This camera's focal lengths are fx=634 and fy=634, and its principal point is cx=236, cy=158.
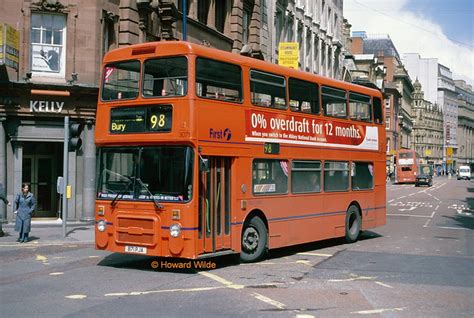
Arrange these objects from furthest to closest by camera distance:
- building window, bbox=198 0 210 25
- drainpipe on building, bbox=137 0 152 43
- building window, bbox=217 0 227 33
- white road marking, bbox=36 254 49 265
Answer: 1. building window, bbox=217 0 227 33
2. building window, bbox=198 0 210 25
3. drainpipe on building, bbox=137 0 152 43
4. white road marking, bbox=36 254 49 265

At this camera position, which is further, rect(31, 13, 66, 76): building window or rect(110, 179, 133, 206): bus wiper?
rect(31, 13, 66, 76): building window

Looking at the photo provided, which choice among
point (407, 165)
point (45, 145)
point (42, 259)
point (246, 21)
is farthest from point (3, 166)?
point (407, 165)

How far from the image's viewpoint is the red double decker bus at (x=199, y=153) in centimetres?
1165

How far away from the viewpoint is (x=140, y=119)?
39.5 feet

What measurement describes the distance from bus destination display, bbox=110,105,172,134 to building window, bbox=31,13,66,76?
446 inches

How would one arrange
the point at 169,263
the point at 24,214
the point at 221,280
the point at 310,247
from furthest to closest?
the point at 24,214
the point at 310,247
the point at 169,263
the point at 221,280

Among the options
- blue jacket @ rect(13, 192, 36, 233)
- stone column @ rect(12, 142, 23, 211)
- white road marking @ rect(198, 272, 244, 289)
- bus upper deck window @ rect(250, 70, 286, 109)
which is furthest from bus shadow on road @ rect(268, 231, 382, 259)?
stone column @ rect(12, 142, 23, 211)

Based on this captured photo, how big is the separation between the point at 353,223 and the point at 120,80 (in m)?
8.48

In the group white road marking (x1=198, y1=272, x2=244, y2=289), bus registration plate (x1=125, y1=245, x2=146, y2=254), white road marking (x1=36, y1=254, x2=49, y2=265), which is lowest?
white road marking (x1=36, y1=254, x2=49, y2=265)

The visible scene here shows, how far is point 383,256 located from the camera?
14.7m

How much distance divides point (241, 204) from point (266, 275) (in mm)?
1749

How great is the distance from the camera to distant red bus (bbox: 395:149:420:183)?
264ft

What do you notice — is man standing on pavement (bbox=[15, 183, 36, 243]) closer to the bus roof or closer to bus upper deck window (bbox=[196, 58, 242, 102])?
the bus roof

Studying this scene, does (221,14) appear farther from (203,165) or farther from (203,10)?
(203,165)
